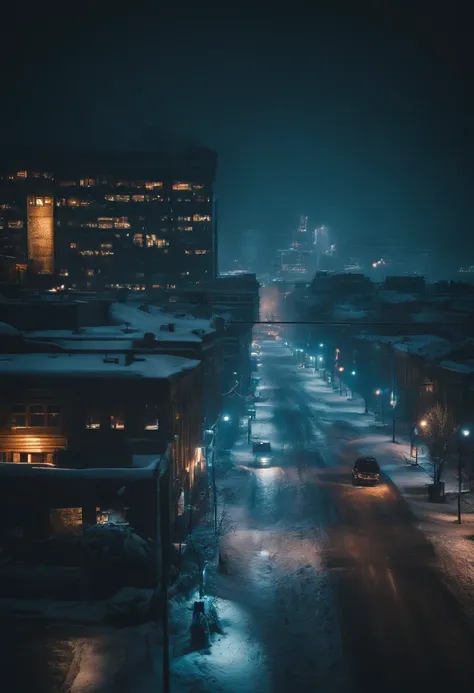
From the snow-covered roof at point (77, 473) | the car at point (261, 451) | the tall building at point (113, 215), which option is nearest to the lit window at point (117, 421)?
the snow-covered roof at point (77, 473)

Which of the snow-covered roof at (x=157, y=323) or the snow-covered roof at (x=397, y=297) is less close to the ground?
the snow-covered roof at (x=397, y=297)

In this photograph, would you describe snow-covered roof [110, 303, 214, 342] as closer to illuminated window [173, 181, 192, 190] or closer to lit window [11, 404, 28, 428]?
lit window [11, 404, 28, 428]

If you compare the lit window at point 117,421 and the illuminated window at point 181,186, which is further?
the illuminated window at point 181,186

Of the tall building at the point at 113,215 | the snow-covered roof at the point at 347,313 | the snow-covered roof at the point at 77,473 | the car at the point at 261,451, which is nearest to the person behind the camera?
the snow-covered roof at the point at 77,473

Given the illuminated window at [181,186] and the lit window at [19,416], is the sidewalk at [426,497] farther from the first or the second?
the illuminated window at [181,186]

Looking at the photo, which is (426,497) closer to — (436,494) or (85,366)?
Answer: (436,494)

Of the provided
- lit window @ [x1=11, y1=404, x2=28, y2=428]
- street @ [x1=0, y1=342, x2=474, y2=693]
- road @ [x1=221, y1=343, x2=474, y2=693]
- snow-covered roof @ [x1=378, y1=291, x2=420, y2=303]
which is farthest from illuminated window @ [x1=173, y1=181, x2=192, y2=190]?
lit window @ [x1=11, y1=404, x2=28, y2=428]
